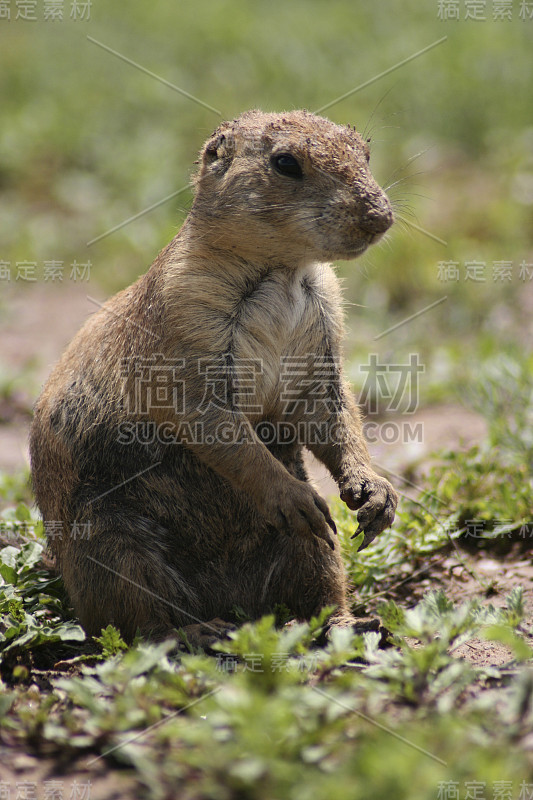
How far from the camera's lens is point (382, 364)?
→ 283 inches

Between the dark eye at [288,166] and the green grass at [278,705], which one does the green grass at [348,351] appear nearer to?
the green grass at [278,705]

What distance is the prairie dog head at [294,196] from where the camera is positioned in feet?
12.3

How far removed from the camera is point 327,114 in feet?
34.3

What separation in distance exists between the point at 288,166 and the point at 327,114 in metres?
7.02

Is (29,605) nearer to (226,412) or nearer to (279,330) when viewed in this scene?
(226,412)

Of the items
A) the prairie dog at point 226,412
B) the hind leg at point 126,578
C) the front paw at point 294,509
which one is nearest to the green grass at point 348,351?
the hind leg at point 126,578

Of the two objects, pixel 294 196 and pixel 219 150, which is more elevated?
pixel 219 150

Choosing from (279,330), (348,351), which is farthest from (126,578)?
(348,351)

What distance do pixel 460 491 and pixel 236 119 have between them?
240 centimetres

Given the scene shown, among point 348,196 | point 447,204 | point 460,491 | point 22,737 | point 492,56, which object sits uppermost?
point 492,56

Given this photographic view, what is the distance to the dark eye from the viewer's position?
384 centimetres

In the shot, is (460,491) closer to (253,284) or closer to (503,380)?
(503,380)

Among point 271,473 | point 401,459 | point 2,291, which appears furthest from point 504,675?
point 2,291

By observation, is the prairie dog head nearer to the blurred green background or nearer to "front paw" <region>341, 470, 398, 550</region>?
"front paw" <region>341, 470, 398, 550</region>
